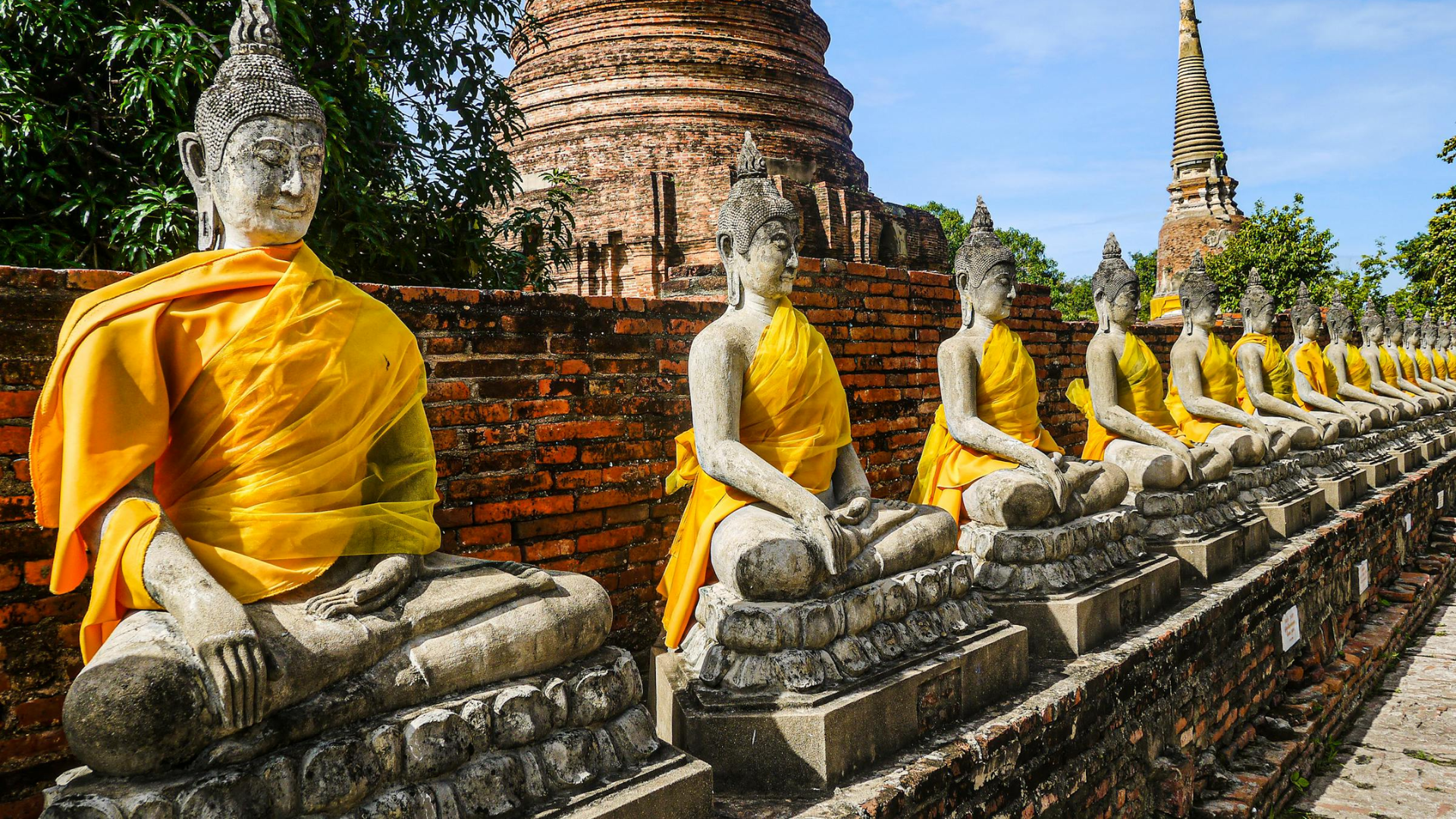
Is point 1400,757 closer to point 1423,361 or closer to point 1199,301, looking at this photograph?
point 1199,301

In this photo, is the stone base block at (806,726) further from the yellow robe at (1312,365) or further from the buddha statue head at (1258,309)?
the yellow robe at (1312,365)

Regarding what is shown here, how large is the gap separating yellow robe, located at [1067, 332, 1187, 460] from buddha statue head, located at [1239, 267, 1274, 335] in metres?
2.84

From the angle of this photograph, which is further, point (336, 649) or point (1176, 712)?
point (1176, 712)

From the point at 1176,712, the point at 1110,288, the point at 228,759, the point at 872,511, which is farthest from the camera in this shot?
the point at 1110,288

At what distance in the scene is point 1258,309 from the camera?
761cm

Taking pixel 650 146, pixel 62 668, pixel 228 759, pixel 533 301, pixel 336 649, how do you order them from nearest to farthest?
pixel 228 759, pixel 336 649, pixel 62 668, pixel 533 301, pixel 650 146

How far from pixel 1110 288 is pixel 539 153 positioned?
7107 millimetres

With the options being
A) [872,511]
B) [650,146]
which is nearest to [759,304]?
[872,511]

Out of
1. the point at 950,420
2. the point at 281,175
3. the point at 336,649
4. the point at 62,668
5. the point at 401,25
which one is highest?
the point at 401,25

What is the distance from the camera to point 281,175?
2.04 m

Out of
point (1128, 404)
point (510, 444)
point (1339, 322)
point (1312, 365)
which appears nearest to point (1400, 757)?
point (1128, 404)

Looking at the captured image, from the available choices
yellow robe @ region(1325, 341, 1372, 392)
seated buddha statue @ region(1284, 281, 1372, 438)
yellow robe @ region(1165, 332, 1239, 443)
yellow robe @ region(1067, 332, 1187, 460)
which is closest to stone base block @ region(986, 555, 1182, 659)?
yellow robe @ region(1067, 332, 1187, 460)

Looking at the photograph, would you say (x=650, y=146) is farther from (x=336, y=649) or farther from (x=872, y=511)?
(x=336, y=649)

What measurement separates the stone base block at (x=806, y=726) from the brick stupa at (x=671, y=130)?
6.76 m
